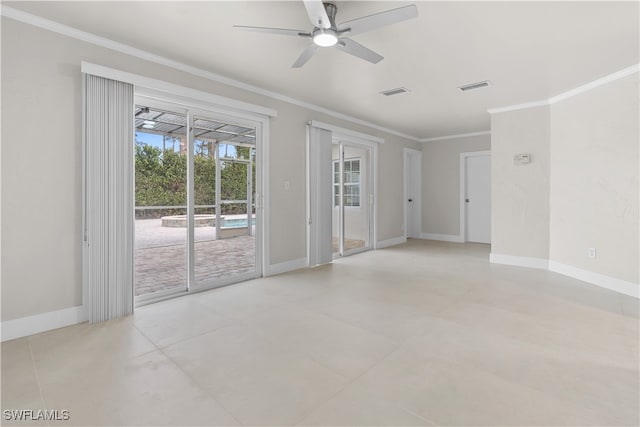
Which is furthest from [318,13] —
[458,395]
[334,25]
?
[458,395]

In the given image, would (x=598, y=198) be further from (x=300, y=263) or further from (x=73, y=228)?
(x=73, y=228)

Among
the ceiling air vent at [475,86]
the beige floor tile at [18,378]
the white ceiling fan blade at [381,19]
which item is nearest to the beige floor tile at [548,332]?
the white ceiling fan blade at [381,19]

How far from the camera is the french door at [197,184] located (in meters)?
3.66

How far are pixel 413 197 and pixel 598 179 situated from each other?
4.45 m

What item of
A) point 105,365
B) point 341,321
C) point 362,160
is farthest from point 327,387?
point 362,160

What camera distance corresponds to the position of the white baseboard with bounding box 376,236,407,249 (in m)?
6.80

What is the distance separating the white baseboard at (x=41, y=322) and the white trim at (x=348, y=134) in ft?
12.2

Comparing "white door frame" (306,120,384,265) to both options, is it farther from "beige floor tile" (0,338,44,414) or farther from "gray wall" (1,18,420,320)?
"beige floor tile" (0,338,44,414)

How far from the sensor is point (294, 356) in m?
2.24

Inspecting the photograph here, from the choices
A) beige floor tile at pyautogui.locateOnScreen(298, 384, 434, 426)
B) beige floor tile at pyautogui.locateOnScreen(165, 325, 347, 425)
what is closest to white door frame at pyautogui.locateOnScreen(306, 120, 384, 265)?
beige floor tile at pyautogui.locateOnScreen(165, 325, 347, 425)

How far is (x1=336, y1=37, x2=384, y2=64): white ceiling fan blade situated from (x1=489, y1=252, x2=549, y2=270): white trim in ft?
13.5

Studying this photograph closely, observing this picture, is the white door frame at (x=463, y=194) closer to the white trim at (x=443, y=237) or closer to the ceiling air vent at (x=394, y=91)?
the white trim at (x=443, y=237)

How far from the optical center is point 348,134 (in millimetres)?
5777

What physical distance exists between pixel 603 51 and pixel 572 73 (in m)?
0.58
